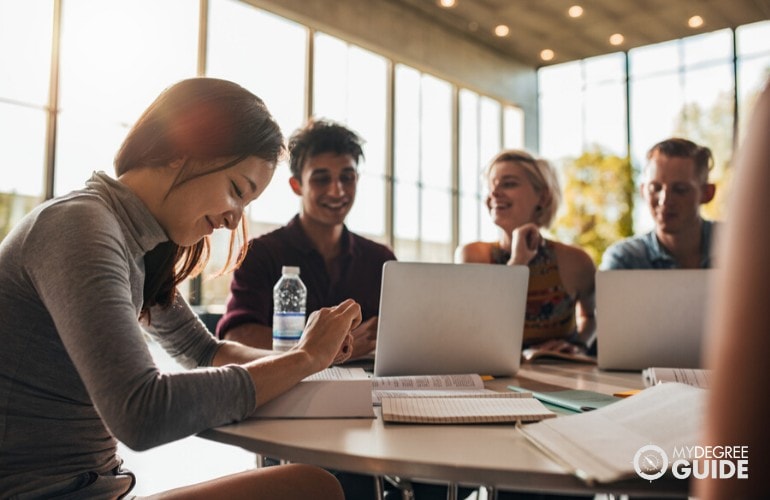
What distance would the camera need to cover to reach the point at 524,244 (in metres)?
2.44

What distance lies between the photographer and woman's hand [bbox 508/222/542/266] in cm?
244

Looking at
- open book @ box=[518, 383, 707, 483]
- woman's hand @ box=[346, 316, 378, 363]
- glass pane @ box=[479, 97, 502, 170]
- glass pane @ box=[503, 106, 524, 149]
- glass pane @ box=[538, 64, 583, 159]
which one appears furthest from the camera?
glass pane @ box=[503, 106, 524, 149]

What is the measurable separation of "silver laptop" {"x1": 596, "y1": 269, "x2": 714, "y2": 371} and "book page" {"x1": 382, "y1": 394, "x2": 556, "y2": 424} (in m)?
0.66

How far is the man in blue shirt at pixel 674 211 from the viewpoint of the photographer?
2.70 m

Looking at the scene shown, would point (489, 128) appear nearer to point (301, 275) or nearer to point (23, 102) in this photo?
point (23, 102)

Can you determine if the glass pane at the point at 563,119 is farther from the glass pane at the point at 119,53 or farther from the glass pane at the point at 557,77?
the glass pane at the point at 119,53

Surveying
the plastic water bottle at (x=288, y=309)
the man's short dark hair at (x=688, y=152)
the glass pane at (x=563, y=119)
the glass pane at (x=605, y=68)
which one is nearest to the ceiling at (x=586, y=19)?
the glass pane at (x=605, y=68)

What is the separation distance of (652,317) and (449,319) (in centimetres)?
57

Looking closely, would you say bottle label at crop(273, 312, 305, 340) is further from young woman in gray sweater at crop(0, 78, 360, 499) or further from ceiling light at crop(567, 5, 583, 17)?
ceiling light at crop(567, 5, 583, 17)

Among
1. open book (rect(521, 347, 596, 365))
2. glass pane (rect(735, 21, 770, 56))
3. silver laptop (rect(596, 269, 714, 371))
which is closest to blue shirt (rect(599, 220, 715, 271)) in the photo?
open book (rect(521, 347, 596, 365))

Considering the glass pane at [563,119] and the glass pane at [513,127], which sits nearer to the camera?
the glass pane at [563,119]

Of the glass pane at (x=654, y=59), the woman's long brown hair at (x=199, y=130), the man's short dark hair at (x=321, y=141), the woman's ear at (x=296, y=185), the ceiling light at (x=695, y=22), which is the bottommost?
the woman's long brown hair at (x=199, y=130)

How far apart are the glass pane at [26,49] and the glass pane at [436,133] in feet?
16.4

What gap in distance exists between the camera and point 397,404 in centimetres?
114
